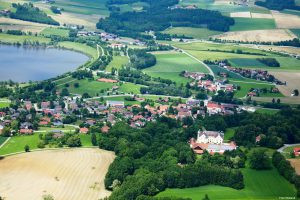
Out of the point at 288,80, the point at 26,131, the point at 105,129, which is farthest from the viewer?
the point at 288,80

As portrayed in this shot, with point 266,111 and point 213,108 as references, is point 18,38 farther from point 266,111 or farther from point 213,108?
point 266,111

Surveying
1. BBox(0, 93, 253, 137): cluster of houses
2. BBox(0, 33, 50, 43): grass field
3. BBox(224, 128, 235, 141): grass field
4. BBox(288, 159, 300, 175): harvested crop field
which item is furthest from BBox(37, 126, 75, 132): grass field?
BBox(0, 33, 50, 43): grass field

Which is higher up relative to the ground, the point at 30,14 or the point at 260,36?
the point at 260,36

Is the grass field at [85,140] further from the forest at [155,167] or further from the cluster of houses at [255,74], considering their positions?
the cluster of houses at [255,74]

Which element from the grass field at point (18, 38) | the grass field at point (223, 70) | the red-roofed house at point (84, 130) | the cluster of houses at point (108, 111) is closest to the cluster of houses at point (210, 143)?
the cluster of houses at point (108, 111)

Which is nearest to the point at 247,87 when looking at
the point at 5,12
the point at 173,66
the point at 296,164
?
the point at 173,66

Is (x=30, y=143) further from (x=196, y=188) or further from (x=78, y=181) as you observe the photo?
(x=196, y=188)

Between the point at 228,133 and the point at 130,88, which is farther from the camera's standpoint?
the point at 130,88
